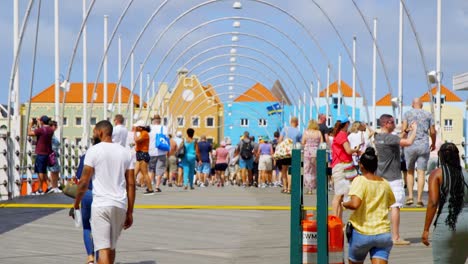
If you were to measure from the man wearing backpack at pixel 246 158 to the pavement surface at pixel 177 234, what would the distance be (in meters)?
13.5

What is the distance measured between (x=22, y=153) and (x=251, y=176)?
41.2 ft

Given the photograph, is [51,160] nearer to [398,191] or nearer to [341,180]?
[341,180]

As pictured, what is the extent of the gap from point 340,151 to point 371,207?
22.4 feet

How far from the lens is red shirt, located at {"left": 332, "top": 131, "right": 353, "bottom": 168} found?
16656mm

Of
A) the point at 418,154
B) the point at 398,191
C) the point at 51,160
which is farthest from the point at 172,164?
the point at 398,191

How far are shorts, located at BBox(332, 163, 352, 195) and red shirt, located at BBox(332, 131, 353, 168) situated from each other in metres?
0.09

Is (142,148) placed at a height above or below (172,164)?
above

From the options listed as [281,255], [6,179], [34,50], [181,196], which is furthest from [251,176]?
[281,255]

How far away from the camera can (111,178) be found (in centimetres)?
1040

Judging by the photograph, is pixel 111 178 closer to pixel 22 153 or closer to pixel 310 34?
pixel 22 153

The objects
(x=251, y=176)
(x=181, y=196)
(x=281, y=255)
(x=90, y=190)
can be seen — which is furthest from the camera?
(x=251, y=176)

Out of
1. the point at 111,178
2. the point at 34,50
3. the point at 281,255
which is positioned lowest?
the point at 281,255

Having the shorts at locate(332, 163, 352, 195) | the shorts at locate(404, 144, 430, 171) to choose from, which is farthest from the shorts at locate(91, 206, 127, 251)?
the shorts at locate(404, 144, 430, 171)

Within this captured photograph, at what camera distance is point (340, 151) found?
658 inches
